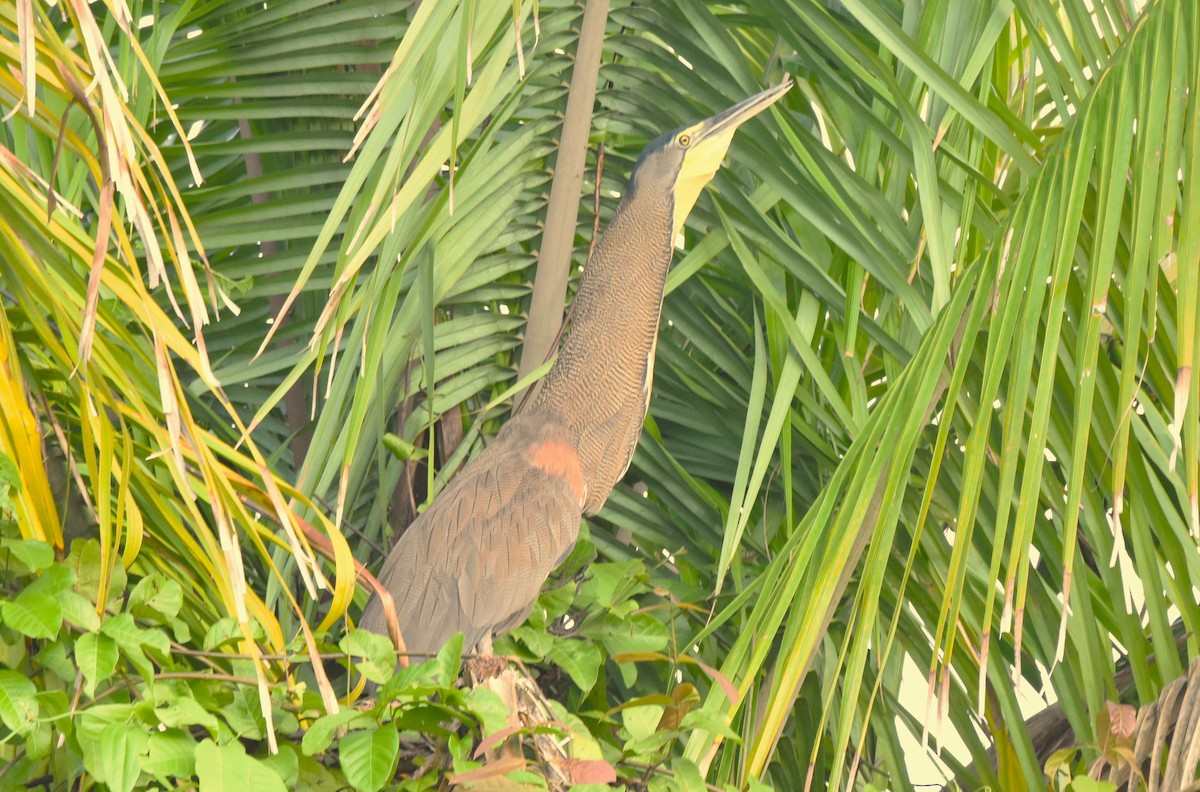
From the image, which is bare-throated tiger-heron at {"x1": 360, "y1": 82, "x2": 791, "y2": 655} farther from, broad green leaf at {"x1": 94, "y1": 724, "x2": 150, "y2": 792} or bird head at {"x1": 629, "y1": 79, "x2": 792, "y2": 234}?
broad green leaf at {"x1": 94, "y1": 724, "x2": 150, "y2": 792}

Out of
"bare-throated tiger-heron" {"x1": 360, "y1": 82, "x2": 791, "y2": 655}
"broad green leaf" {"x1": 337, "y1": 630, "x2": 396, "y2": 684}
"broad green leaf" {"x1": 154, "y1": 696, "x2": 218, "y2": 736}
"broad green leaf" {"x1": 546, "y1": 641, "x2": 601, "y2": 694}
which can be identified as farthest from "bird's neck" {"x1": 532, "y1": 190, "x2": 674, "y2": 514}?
"broad green leaf" {"x1": 154, "y1": 696, "x2": 218, "y2": 736}

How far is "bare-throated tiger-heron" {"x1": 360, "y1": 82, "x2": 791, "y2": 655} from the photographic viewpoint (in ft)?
4.05

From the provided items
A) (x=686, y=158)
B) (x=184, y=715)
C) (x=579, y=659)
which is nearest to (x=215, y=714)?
(x=184, y=715)

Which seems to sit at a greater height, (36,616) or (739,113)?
(739,113)

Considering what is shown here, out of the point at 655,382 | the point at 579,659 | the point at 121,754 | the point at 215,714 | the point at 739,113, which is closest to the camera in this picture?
the point at 121,754

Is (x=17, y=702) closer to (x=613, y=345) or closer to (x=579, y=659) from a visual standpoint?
(x=579, y=659)

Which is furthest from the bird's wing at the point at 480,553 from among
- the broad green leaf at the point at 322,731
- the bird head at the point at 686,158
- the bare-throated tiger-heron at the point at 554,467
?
the broad green leaf at the point at 322,731

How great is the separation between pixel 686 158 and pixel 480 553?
1.54 ft

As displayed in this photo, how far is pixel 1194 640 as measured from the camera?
1.06 m

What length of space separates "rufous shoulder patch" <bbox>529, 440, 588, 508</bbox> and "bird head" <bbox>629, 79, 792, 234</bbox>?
27 centimetres

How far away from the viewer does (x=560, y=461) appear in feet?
4.17

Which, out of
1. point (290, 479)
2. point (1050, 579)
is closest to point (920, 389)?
point (1050, 579)

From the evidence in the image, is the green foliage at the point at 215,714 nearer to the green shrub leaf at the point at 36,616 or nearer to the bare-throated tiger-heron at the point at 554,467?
the green shrub leaf at the point at 36,616

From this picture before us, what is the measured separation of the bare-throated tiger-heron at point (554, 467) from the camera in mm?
1235
